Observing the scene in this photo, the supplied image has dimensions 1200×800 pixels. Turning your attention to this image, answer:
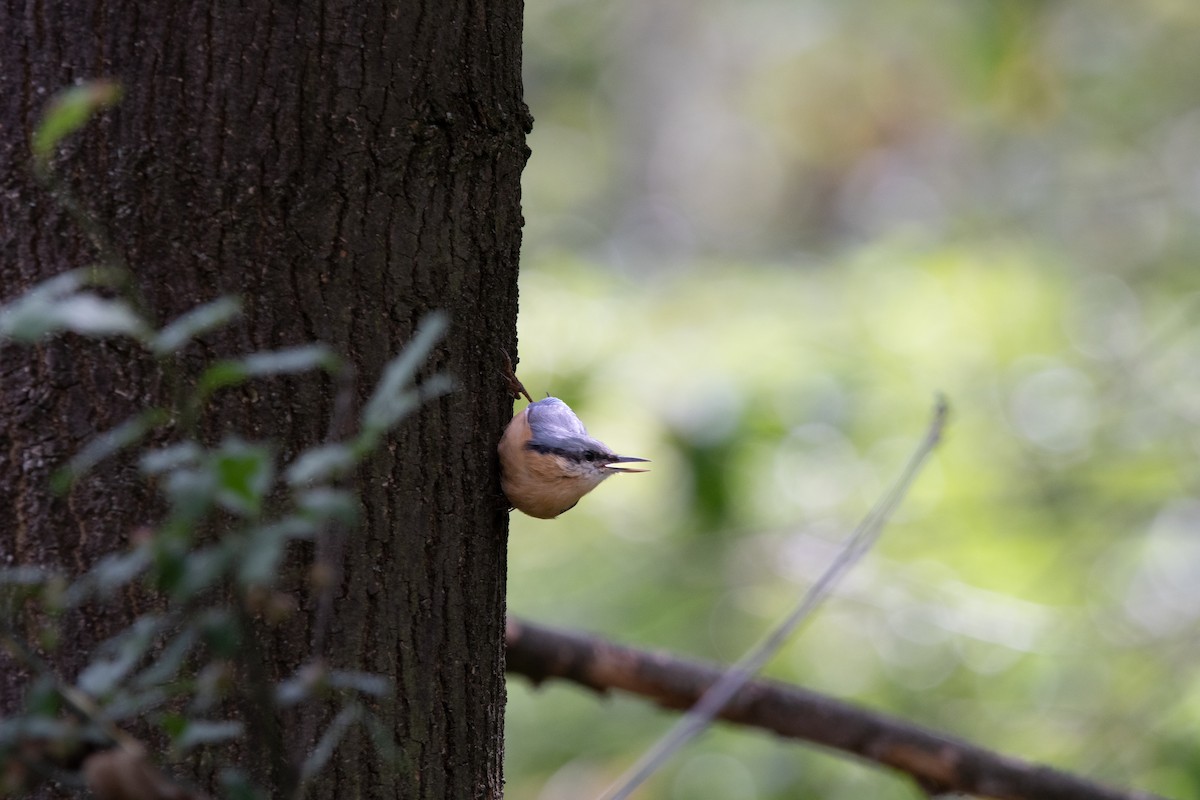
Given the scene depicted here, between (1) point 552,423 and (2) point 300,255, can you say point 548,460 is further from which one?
(2) point 300,255

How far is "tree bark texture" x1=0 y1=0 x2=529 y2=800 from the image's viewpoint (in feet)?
4.44

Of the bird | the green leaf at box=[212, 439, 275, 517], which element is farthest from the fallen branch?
the green leaf at box=[212, 439, 275, 517]

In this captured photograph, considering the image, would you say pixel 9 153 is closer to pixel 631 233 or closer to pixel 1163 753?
pixel 1163 753

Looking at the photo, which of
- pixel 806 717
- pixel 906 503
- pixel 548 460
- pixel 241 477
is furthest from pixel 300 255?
pixel 906 503

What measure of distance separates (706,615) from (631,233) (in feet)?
35.3

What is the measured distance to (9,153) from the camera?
4.50ft

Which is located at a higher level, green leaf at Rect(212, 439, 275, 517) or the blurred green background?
green leaf at Rect(212, 439, 275, 517)

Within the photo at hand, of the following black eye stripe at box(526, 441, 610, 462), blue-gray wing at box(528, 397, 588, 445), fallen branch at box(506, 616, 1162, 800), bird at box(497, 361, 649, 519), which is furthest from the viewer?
fallen branch at box(506, 616, 1162, 800)

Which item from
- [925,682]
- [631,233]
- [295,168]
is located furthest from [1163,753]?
[631,233]

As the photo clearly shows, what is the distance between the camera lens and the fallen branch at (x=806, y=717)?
267cm

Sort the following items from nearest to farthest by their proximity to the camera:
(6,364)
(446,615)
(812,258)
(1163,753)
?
1. (6,364)
2. (446,615)
3. (1163,753)
4. (812,258)

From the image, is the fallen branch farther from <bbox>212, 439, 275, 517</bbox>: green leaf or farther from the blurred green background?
<bbox>212, 439, 275, 517</bbox>: green leaf

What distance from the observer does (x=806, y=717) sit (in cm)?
276

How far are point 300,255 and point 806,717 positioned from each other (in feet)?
6.13
